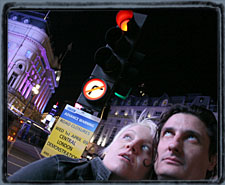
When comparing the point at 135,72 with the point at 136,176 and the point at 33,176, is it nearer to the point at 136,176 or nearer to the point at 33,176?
the point at 136,176

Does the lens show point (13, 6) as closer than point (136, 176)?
No

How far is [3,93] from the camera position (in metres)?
1.59

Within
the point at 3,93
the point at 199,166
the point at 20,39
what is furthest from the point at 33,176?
the point at 20,39

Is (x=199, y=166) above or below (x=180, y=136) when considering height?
below

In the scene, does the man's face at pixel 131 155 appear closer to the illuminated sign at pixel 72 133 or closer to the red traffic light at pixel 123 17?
the illuminated sign at pixel 72 133

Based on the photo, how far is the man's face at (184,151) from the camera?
147 cm

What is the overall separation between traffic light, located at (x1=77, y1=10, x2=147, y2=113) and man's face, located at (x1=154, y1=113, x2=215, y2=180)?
1.00 meters

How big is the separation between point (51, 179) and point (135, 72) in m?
1.60

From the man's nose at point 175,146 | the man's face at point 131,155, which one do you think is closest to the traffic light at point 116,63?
the man's face at point 131,155

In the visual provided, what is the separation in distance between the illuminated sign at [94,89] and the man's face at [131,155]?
2.84ft

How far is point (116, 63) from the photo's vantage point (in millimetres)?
2449

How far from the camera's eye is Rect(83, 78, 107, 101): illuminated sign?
2533 millimetres

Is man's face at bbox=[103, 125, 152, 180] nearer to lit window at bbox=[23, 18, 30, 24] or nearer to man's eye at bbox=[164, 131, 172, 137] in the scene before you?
man's eye at bbox=[164, 131, 172, 137]

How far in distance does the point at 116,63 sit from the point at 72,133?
1311 mm
